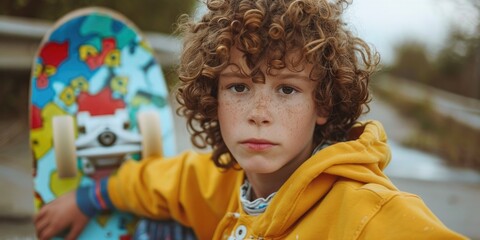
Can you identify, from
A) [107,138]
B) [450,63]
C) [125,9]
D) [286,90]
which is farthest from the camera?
[450,63]

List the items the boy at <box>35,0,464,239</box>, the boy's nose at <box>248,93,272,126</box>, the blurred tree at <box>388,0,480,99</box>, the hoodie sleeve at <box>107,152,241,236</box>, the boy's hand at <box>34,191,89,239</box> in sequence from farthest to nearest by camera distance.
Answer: the blurred tree at <box>388,0,480,99</box> < the boy's hand at <box>34,191,89,239</box> < the hoodie sleeve at <box>107,152,241,236</box> < the boy's nose at <box>248,93,272,126</box> < the boy at <box>35,0,464,239</box>

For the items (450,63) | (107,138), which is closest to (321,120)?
(107,138)

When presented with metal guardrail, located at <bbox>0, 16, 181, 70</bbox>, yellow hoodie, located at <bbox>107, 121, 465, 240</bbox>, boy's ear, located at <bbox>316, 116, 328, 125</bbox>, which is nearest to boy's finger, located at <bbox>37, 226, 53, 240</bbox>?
yellow hoodie, located at <bbox>107, 121, 465, 240</bbox>

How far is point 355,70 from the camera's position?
75.6 inches

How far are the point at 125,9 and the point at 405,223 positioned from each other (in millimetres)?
4474

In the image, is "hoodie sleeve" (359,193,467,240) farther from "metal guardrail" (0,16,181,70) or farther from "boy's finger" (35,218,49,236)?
"metal guardrail" (0,16,181,70)

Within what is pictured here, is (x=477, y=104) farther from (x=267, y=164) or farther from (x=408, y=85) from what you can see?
(x=408, y=85)

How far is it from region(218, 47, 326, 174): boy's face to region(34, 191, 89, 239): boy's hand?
1042 millimetres

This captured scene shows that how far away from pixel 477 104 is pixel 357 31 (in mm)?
4066

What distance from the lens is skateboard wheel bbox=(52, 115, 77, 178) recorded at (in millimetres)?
2611

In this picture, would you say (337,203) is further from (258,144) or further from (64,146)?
(64,146)

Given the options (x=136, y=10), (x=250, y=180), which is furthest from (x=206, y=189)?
(x=136, y=10)

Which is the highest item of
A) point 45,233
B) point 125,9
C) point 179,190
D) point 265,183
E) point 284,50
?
point 125,9

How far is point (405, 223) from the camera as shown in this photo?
148cm
